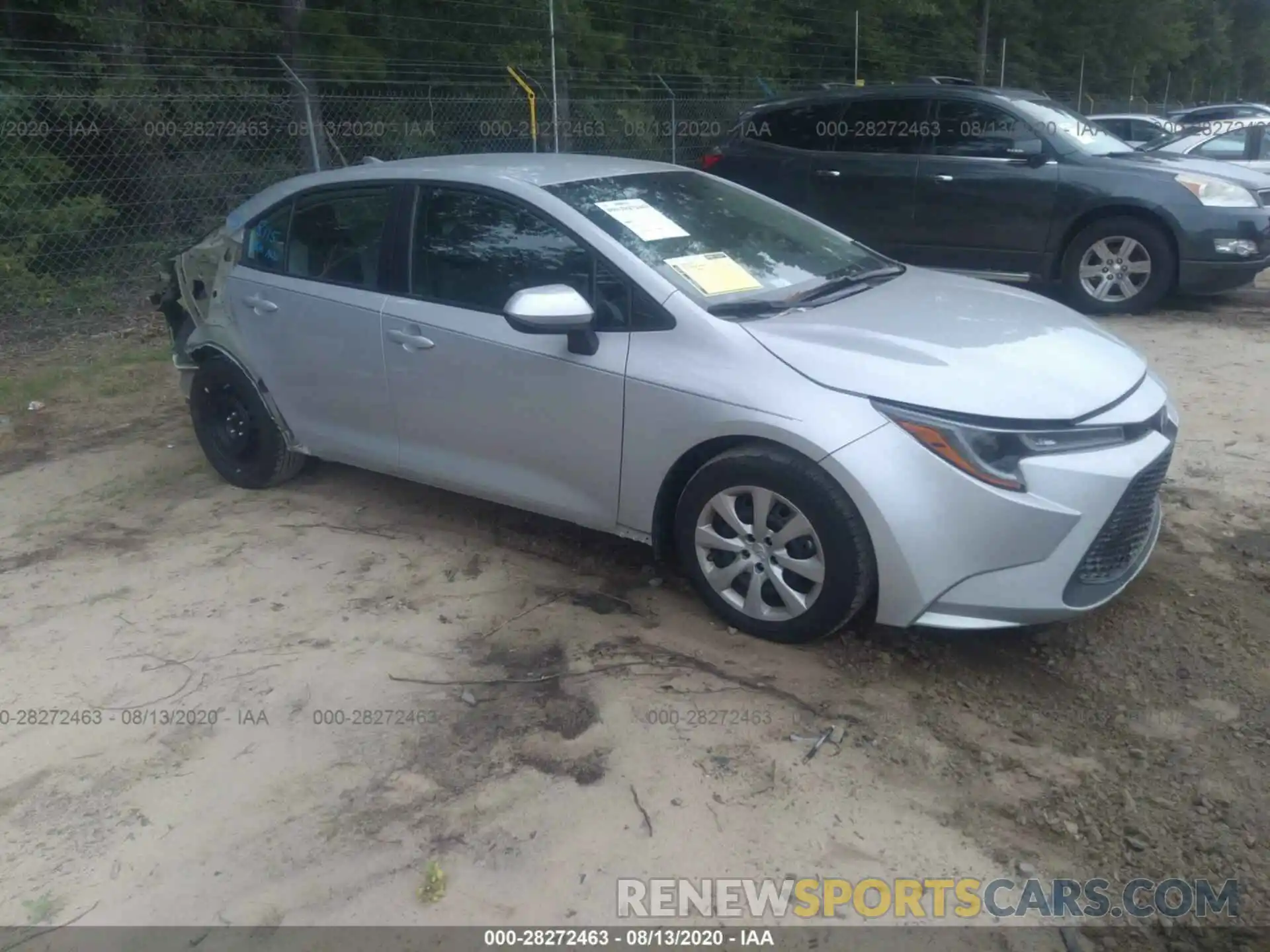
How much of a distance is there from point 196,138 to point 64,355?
8.69 ft

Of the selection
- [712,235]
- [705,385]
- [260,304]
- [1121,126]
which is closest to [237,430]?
[260,304]

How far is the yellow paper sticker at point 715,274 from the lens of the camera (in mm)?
3871

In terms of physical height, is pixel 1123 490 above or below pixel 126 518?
above

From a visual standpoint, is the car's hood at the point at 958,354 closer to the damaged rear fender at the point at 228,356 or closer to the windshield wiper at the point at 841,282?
the windshield wiper at the point at 841,282

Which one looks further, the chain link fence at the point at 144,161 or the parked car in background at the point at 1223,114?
the parked car in background at the point at 1223,114

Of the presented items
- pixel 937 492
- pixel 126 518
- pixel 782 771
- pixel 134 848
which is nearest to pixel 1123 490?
pixel 937 492

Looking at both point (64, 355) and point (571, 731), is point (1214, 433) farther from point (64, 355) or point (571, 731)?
point (64, 355)

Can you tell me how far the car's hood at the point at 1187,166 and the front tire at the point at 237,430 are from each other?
6445 mm

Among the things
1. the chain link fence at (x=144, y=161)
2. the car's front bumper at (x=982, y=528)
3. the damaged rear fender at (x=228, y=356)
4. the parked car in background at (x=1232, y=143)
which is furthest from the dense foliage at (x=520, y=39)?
the car's front bumper at (x=982, y=528)

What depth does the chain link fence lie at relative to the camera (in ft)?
29.0

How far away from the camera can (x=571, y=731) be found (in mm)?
3320

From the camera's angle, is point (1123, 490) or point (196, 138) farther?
point (196, 138)

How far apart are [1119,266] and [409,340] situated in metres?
6.14

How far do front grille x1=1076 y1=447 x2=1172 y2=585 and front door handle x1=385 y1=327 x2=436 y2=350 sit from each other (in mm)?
2476
